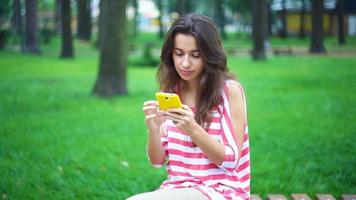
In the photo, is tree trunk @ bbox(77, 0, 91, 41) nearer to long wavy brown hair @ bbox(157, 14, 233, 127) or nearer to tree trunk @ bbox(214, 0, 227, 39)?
tree trunk @ bbox(214, 0, 227, 39)

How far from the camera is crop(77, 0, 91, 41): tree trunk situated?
112ft

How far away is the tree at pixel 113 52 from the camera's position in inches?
435

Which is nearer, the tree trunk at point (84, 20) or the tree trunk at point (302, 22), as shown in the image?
the tree trunk at point (84, 20)

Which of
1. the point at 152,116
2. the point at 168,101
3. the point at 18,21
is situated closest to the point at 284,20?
the point at 18,21

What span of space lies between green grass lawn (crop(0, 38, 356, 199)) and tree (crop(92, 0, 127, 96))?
0.34m

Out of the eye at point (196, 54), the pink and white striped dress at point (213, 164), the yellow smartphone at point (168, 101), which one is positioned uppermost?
the eye at point (196, 54)

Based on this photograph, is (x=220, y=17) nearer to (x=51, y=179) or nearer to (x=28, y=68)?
(x=28, y=68)

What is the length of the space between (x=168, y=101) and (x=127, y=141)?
4470mm

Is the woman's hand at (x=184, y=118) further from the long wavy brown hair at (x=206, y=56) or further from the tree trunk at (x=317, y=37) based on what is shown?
the tree trunk at (x=317, y=37)

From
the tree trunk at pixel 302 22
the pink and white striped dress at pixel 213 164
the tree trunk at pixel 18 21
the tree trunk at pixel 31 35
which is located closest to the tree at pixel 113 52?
the pink and white striped dress at pixel 213 164

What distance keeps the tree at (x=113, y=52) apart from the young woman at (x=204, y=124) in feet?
27.7

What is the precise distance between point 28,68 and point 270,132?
13.0 m

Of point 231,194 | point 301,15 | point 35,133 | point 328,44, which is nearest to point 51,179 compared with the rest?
point 35,133

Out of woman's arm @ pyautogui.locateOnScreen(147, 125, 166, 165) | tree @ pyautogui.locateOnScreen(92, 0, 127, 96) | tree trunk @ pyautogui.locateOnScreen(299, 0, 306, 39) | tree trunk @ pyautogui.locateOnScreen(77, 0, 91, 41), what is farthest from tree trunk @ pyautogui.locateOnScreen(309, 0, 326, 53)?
woman's arm @ pyautogui.locateOnScreen(147, 125, 166, 165)
